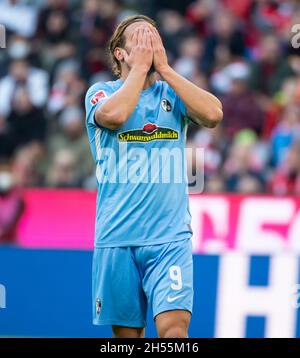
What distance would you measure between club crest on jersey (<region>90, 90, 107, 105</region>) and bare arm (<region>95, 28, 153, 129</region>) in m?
0.12

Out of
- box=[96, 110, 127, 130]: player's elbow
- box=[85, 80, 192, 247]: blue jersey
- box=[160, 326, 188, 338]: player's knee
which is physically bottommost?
box=[160, 326, 188, 338]: player's knee

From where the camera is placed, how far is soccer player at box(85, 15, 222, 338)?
6047mm

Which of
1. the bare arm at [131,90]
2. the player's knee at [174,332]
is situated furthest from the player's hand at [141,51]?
the player's knee at [174,332]

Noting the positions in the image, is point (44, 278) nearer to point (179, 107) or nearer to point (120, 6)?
point (179, 107)

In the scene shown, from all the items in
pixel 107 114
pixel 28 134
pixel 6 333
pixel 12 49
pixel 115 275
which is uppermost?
pixel 12 49

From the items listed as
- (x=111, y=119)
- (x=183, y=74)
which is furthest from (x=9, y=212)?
(x=111, y=119)

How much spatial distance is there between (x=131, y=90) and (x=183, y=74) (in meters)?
7.34

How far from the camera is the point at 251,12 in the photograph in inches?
557

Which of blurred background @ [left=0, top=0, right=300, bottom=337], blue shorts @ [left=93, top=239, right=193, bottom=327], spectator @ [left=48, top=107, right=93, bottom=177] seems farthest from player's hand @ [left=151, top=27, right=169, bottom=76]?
spectator @ [left=48, top=107, right=93, bottom=177]

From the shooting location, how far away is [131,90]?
19.7 ft

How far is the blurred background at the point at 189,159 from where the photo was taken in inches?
359

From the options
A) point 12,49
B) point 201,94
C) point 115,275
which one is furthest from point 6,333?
point 12,49

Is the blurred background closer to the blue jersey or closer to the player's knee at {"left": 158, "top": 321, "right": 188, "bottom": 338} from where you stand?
the blue jersey
